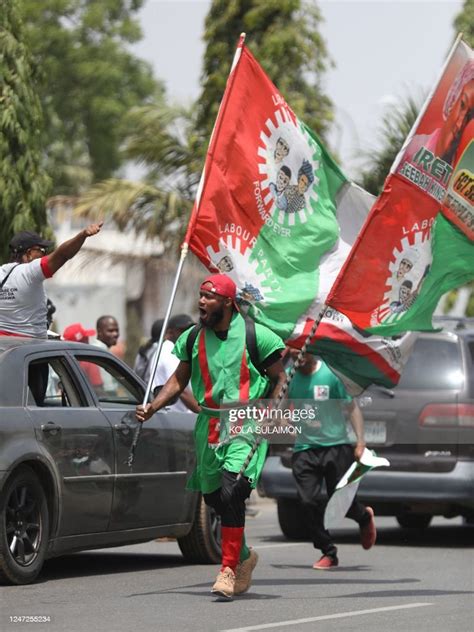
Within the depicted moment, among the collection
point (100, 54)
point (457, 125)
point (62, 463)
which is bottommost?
point (62, 463)

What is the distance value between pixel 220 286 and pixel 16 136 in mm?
6813

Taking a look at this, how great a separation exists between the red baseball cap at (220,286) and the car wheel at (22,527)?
1543 mm

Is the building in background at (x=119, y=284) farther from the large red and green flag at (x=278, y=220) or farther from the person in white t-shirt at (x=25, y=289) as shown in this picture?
the person in white t-shirt at (x=25, y=289)

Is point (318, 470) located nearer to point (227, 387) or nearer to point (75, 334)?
point (227, 387)

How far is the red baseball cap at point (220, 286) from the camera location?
9.64 meters

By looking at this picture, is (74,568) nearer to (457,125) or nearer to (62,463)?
(62,463)

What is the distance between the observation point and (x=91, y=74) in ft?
Result: 169

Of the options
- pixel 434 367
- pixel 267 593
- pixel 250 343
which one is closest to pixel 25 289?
pixel 250 343

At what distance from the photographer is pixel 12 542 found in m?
9.82

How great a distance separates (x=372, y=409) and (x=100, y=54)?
39.5 m

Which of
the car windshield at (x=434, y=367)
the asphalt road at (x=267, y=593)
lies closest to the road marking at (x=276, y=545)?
the asphalt road at (x=267, y=593)

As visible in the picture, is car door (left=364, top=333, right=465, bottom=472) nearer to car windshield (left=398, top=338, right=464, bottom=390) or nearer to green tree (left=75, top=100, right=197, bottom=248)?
car windshield (left=398, top=338, right=464, bottom=390)

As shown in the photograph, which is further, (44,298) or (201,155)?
(201,155)

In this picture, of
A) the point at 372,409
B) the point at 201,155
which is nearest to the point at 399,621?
the point at 372,409
